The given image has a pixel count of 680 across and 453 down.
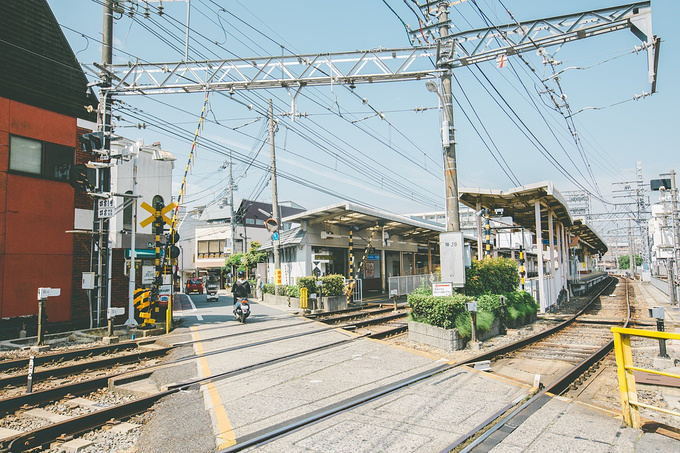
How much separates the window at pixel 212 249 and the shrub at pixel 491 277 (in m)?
41.7

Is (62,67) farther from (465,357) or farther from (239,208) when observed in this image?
(239,208)

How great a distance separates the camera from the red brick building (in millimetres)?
11922

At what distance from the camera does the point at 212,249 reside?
51406mm

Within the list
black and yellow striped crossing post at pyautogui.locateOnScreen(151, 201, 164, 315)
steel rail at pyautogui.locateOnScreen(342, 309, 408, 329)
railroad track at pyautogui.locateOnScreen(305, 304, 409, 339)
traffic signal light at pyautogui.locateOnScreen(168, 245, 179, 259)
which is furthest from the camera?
steel rail at pyautogui.locateOnScreen(342, 309, 408, 329)

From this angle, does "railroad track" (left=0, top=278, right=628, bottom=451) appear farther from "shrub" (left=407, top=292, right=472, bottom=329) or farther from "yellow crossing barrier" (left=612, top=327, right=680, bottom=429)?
"yellow crossing barrier" (left=612, top=327, right=680, bottom=429)

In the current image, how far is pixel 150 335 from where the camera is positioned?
40.5 feet

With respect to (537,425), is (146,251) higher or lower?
higher

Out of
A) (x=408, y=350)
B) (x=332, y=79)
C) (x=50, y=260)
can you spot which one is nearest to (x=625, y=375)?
(x=408, y=350)

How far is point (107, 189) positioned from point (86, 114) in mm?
3369

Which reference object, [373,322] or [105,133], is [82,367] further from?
[373,322]

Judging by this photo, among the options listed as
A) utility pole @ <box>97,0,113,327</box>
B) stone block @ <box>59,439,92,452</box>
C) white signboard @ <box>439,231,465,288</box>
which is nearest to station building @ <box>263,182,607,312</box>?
white signboard @ <box>439,231,465,288</box>

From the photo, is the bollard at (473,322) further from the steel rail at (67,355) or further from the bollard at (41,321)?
the bollard at (41,321)

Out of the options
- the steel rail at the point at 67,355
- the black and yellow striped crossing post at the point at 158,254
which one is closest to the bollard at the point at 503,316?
the steel rail at the point at 67,355

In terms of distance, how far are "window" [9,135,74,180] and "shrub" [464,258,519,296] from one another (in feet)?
41.7
